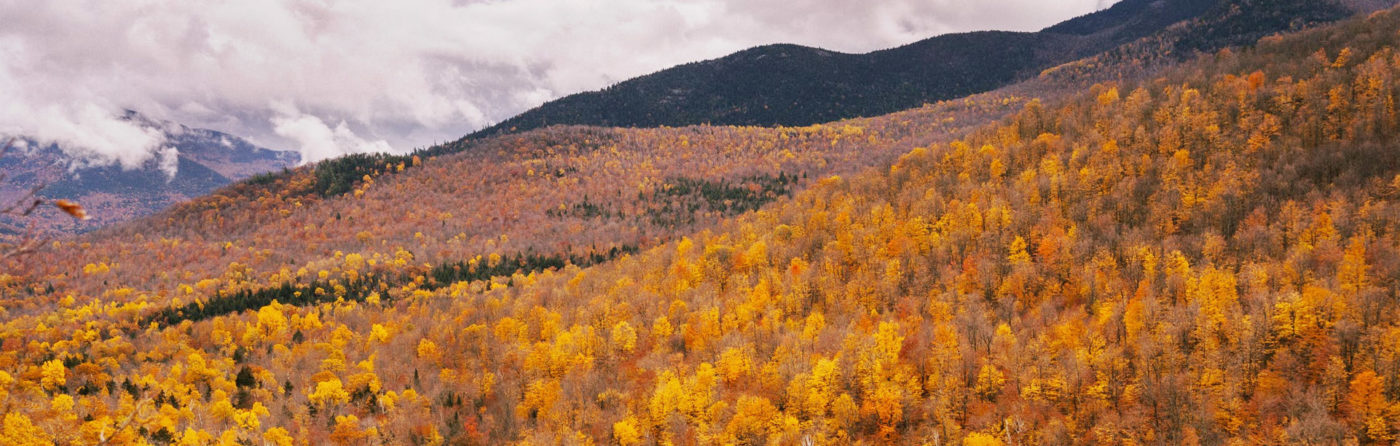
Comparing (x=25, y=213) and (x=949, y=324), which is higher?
(x=25, y=213)

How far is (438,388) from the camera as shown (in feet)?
371

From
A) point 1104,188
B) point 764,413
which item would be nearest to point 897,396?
point 764,413

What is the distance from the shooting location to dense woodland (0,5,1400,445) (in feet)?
250

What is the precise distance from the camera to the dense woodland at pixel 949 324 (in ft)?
250

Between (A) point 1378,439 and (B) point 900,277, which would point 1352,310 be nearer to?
(A) point 1378,439

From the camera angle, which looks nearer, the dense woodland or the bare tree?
the bare tree

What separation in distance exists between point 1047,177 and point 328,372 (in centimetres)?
14936

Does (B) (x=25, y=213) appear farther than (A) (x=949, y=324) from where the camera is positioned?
No

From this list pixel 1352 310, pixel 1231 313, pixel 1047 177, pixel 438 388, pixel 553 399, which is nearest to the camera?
pixel 1352 310

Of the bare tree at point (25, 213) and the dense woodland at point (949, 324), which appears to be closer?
the bare tree at point (25, 213)

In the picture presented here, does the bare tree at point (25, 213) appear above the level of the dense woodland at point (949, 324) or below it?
above

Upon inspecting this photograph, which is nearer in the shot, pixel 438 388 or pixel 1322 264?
pixel 1322 264

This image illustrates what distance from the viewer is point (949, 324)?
101500 mm

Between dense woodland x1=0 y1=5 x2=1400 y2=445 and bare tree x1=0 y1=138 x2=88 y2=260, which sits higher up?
bare tree x1=0 y1=138 x2=88 y2=260
